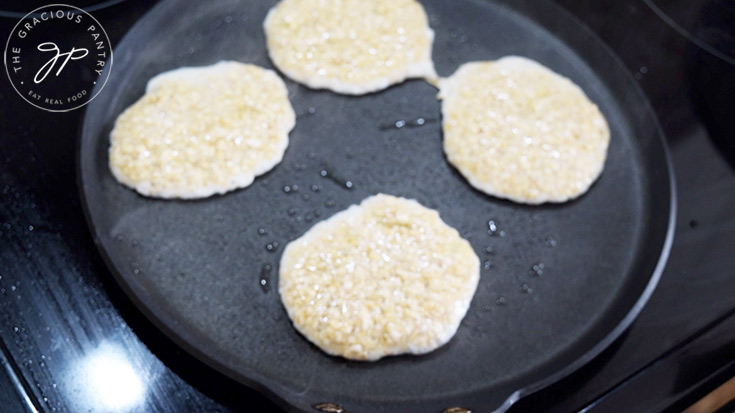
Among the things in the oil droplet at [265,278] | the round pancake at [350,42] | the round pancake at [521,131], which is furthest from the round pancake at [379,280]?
the round pancake at [350,42]

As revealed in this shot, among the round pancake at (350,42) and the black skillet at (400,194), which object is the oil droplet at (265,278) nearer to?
the black skillet at (400,194)

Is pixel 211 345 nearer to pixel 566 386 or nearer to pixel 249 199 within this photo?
pixel 249 199

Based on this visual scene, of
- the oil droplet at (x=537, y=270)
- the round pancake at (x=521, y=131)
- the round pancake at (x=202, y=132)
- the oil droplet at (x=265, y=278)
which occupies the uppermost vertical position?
the round pancake at (x=202, y=132)

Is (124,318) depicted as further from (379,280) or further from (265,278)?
(379,280)

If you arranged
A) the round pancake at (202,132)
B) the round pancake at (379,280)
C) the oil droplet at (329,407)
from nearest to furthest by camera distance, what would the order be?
1. the oil droplet at (329,407)
2. the round pancake at (379,280)
3. the round pancake at (202,132)

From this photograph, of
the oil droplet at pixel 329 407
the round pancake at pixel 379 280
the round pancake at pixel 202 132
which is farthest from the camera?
→ the round pancake at pixel 202 132

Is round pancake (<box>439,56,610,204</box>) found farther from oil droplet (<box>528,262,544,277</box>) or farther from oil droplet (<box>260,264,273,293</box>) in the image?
oil droplet (<box>260,264,273,293</box>)

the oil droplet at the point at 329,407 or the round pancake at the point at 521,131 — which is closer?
the oil droplet at the point at 329,407

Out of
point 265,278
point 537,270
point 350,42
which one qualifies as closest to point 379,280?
point 265,278

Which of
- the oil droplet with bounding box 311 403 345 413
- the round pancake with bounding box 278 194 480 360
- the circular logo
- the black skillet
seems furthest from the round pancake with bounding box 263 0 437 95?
the oil droplet with bounding box 311 403 345 413
